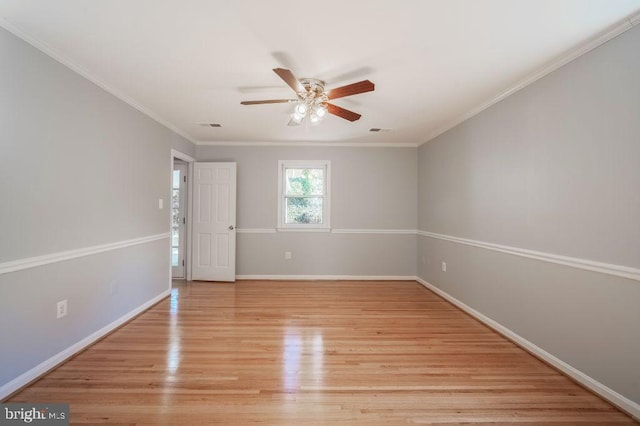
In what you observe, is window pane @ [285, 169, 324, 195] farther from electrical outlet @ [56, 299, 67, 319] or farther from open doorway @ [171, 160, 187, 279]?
electrical outlet @ [56, 299, 67, 319]

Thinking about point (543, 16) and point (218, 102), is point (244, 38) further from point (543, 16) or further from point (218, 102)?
point (543, 16)

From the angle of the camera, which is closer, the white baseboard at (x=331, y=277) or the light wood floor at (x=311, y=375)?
the light wood floor at (x=311, y=375)

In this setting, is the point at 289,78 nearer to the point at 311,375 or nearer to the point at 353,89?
the point at 353,89

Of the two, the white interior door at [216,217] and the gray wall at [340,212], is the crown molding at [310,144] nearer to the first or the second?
the gray wall at [340,212]

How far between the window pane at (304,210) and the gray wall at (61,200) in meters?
2.31

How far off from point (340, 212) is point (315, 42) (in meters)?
3.28

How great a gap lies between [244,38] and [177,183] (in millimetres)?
3609

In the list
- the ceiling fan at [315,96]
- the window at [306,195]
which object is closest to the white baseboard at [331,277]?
the window at [306,195]

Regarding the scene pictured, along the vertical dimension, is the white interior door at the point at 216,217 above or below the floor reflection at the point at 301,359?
above

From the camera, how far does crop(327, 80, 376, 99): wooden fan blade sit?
2.15m

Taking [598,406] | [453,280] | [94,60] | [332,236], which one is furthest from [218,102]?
[598,406]

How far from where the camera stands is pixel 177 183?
4926 millimetres

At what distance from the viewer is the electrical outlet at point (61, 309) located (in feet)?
7.24

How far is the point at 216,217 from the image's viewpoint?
4.78m
